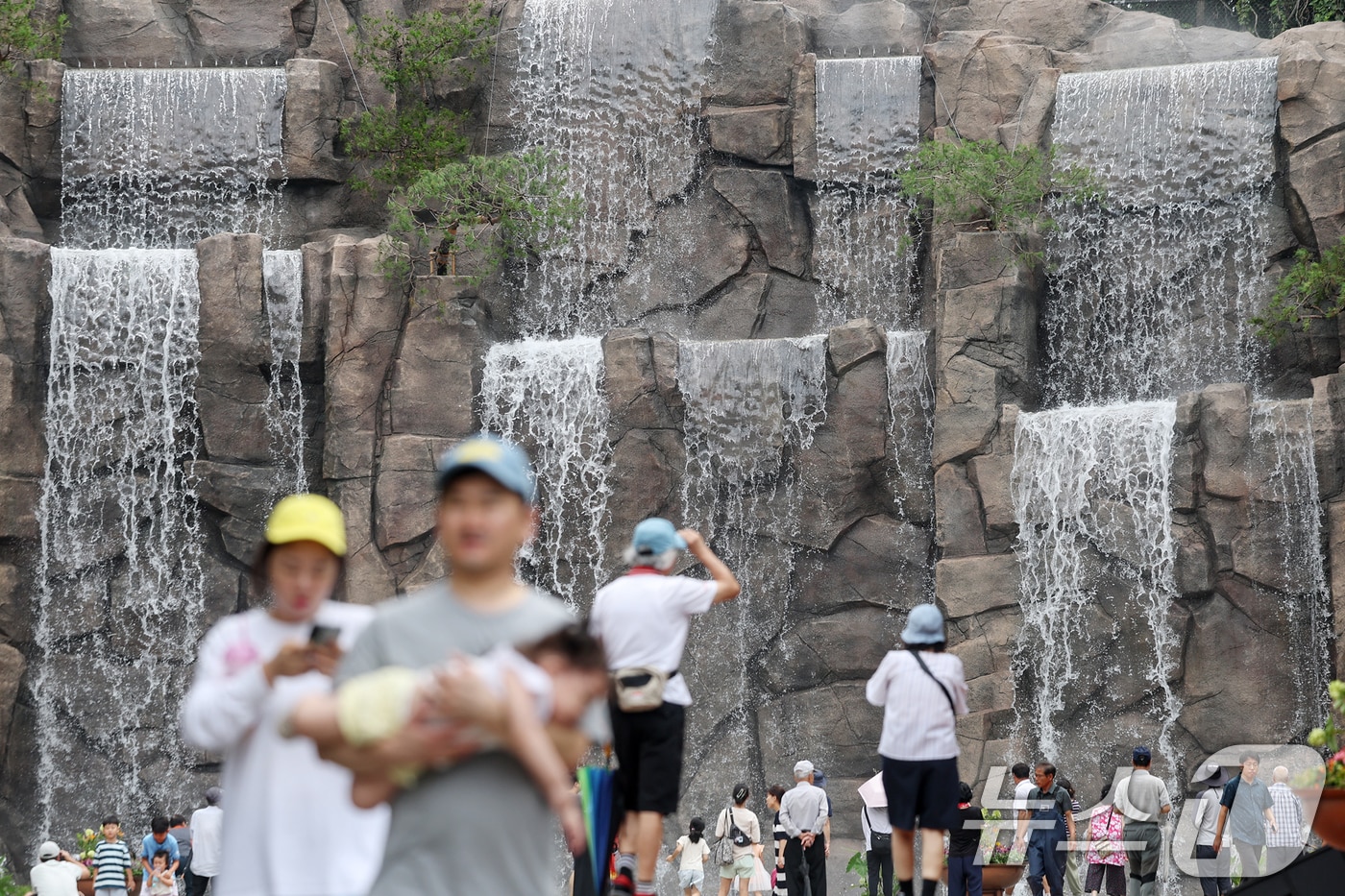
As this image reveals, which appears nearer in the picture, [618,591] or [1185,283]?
[618,591]

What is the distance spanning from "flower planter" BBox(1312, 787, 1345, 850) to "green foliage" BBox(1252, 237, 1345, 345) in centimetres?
1185

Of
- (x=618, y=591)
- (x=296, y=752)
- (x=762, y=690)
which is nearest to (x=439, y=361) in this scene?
(x=762, y=690)

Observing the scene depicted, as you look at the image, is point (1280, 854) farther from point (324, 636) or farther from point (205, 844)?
point (324, 636)

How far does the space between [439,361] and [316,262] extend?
1866mm

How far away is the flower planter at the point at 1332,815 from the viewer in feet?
18.1

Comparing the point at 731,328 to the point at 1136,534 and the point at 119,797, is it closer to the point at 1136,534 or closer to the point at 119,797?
the point at 1136,534

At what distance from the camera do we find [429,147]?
2039 centimetres

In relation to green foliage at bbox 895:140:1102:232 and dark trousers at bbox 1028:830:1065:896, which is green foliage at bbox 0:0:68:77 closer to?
green foliage at bbox 895:140:1102:232

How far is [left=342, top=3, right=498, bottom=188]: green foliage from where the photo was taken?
20.4m

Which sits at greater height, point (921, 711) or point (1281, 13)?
point (1281, 13)

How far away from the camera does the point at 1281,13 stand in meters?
24.6

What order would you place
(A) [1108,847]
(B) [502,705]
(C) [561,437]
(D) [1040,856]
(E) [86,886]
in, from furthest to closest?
1. (C) [561,437]
2. (E) [86,886]
3. (A) [1108,847]
4. (D) [1040,856]
5. (B) [502,705]

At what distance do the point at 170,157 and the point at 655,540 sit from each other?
54.8 ft

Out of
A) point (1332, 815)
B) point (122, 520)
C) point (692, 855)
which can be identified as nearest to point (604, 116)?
point (122, 520)
